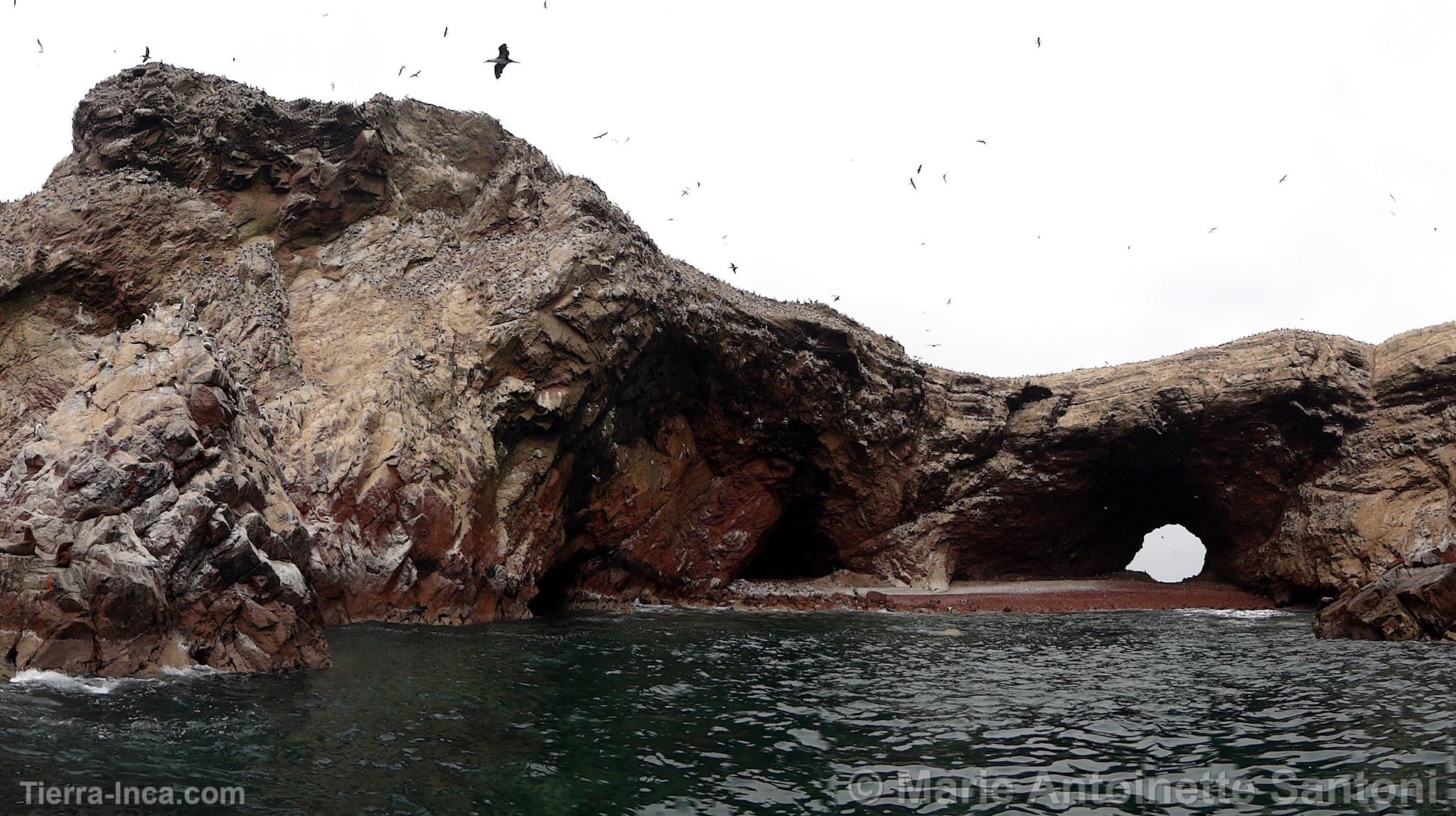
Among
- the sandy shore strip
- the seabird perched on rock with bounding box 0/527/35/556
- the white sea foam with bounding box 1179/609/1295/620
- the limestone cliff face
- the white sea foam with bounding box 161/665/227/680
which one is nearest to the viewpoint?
the seabird perched on rock with bounding box 0/527/35/556

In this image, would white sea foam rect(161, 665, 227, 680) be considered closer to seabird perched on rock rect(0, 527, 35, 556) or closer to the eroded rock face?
the eroded rock face

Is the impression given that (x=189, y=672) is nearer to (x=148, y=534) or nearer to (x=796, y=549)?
(x=148, y=534)

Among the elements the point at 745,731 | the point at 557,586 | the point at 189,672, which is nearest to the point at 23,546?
the point at 189,672

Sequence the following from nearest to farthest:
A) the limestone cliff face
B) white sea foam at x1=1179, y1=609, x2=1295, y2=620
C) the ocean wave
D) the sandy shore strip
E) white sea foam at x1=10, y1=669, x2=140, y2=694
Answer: white sea foam at x1=10, y1=669, x2=140, y2=694, the limestone cliff face, the ocean wave, white sea foam at x1=1179, y1=609, x2=1295, y2=620, the sandy shore strip

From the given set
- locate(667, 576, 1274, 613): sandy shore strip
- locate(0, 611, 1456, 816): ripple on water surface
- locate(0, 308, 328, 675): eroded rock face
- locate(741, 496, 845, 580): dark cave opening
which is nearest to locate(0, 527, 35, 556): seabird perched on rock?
locate(0, 308, 328, 675): eroded rock face

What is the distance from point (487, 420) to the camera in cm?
2850

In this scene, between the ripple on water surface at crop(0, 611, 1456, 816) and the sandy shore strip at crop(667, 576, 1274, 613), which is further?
the sandy shore strip at crop(667, 576, 1274, 613)

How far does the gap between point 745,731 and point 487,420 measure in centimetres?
1879

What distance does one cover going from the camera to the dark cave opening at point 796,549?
44.4m

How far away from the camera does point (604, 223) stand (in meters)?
34.8

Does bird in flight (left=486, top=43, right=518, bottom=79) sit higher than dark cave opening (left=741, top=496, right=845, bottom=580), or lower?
higher

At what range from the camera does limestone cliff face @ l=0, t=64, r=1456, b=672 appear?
52.4 ft

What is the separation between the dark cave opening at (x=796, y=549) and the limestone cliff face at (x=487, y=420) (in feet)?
0.78

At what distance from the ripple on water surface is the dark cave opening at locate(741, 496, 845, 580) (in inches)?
957
